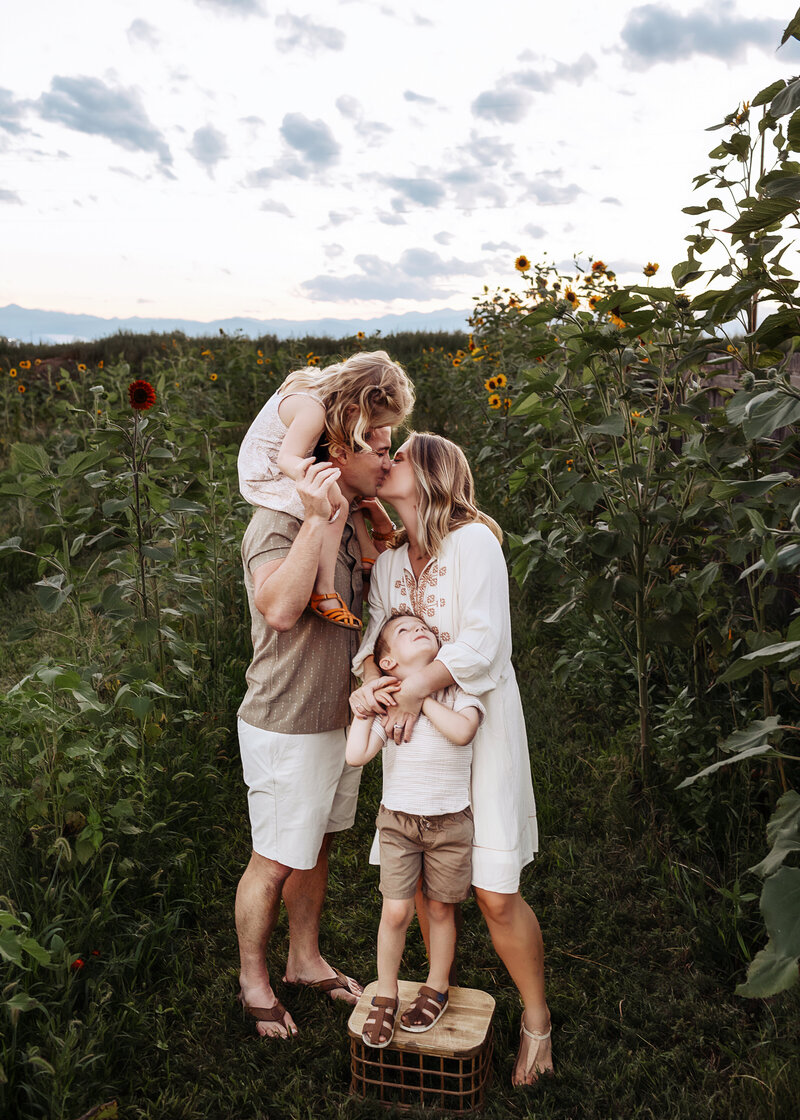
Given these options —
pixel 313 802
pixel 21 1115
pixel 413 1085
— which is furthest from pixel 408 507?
pixel 21 1115

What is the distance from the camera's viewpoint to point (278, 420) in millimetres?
2375

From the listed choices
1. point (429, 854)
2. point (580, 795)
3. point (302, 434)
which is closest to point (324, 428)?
point (302, 434)

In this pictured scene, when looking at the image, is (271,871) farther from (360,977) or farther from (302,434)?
(302,434)

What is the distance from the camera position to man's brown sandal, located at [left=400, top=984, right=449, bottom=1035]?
2.16m

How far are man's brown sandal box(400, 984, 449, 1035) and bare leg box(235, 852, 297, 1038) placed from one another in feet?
1.39

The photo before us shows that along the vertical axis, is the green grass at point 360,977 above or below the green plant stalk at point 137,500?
below

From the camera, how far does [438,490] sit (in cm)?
219

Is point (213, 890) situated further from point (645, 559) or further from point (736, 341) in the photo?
point (736, 341)

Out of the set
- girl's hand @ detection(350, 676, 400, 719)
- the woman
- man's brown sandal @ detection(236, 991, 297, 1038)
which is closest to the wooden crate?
the woman

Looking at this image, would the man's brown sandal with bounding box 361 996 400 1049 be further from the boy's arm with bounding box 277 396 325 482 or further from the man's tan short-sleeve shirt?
the boy's arm with bounding box 277 396 325 482

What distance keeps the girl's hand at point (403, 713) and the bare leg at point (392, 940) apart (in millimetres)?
403

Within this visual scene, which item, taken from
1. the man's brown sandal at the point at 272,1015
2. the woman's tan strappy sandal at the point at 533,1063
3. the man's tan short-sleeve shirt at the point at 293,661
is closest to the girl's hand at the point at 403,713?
the man's tan short-sleeve shirt at the point at 293,661

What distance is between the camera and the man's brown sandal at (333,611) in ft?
7.43

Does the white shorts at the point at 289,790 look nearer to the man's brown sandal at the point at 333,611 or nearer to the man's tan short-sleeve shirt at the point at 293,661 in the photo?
the man's tan short-sleeve shirt at the point at 293,661
